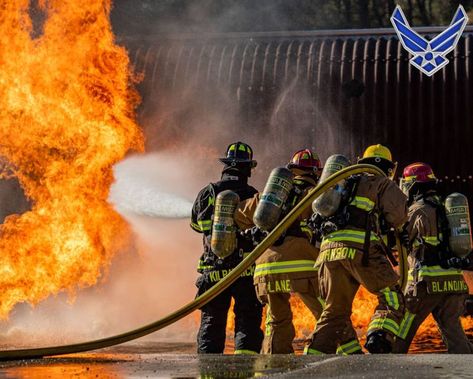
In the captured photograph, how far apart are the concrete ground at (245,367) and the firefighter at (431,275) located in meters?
1.98

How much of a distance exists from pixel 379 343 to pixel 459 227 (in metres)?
1.48

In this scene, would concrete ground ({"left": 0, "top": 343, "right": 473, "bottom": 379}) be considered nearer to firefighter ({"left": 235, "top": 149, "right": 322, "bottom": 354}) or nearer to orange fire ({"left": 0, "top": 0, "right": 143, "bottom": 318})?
firefighter ({"left": 235, "top": 149, "right": 322, "bottom": 354})

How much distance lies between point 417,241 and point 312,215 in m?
1.21

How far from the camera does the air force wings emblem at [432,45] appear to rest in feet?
45.9

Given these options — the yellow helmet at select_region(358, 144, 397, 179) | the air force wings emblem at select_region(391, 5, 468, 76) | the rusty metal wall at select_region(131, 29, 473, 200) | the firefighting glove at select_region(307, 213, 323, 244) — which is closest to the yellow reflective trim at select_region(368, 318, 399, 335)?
the firefighting glove at select_region(307, 213, 323, 244)

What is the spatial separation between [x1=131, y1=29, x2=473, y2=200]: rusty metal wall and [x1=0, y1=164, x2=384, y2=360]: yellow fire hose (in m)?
6.99

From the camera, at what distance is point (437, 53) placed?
1408 cm

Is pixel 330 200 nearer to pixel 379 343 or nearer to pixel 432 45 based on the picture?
pixel 379 343

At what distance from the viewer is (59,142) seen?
1232cm

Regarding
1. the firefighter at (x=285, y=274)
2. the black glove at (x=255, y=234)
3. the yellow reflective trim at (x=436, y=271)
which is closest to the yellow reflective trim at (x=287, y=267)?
the firefighter at (x=285, y=274)

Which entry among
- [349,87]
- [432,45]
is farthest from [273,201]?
[432,45]

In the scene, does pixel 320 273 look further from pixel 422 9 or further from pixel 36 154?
pixel 422 9

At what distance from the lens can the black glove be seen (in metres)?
7.51

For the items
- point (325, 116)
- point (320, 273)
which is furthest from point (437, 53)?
point (320, 273)
